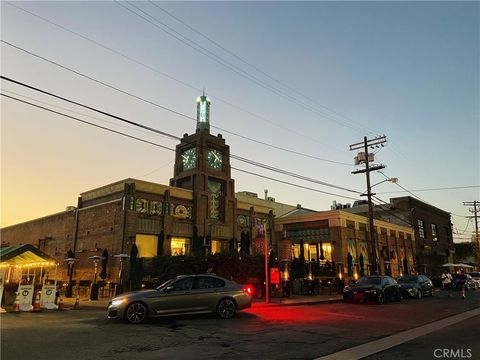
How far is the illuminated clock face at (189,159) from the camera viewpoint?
37562mm

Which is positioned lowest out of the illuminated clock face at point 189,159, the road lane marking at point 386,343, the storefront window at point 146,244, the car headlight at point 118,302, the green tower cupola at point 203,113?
the road lane marking at point 386,343

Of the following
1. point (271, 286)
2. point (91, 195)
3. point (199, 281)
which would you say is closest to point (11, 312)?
point (199, 281)

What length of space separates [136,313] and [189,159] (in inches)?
1054

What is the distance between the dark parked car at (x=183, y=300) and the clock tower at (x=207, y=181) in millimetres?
20066

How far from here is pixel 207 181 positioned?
36.8 meters

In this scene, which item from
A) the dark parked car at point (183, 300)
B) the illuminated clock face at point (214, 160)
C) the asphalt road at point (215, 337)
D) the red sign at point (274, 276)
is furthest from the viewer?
the illuminated clock face at point (214, 160)

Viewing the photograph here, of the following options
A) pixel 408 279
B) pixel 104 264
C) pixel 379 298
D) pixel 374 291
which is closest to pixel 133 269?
pixel 104 264

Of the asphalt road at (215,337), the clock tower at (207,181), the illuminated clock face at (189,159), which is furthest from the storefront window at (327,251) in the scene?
the asphalt road at (215,337)

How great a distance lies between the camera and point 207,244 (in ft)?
112

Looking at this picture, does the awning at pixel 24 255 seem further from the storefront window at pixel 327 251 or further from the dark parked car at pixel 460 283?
the dark parked car at pixel 460 283

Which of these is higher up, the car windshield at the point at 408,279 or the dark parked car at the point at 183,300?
the car windshield at the point at 408,279

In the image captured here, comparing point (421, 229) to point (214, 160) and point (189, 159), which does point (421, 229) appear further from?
point (189, 159)

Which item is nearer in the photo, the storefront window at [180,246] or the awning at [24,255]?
the awning at [24,255]

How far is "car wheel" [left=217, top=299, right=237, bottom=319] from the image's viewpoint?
13688 millimetres
